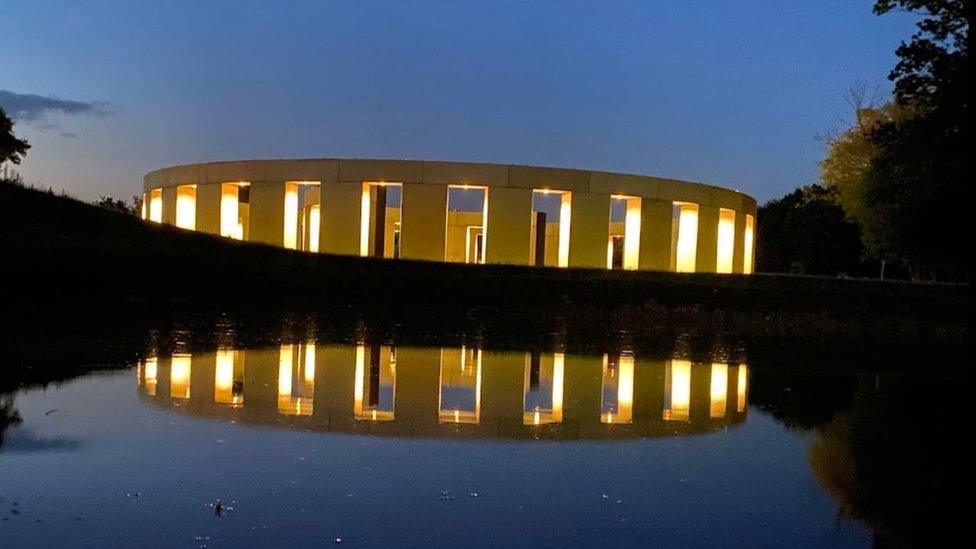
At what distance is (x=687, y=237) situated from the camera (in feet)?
127

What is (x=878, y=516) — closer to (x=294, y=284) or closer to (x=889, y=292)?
(x=294, y=284)

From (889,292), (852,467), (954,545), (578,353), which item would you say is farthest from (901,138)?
(954,545)

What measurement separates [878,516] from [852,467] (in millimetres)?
1283

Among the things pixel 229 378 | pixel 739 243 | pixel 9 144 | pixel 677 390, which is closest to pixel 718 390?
pixel 677 390

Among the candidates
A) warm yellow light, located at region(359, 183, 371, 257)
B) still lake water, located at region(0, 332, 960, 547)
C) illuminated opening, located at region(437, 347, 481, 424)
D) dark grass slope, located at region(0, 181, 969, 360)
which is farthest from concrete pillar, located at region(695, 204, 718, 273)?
still lake water, located at region(0, 332, 960, 547)

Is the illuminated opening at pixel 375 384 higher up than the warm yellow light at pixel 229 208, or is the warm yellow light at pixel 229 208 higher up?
the warm yellow light at pixel 229 208

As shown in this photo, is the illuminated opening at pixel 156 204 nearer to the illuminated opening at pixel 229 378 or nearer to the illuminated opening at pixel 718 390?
the illuminated opening at pixel 229 378

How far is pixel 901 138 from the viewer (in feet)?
76.2

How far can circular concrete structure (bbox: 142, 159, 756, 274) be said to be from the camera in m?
34.4

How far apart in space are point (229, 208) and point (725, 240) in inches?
884

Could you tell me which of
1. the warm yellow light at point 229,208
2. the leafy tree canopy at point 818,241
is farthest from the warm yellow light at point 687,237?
the leafy tree canopy at point 818,241

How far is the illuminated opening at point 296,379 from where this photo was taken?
7758mm

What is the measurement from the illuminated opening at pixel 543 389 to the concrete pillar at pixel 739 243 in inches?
1190

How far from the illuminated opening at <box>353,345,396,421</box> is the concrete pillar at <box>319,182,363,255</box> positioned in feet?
74.3
